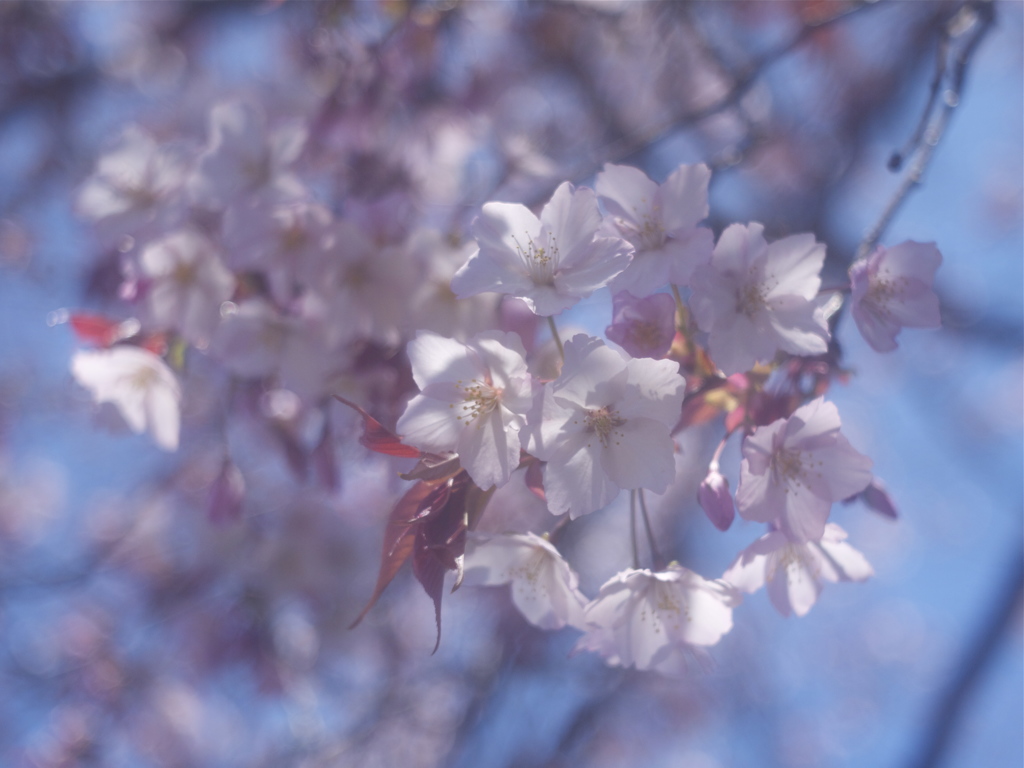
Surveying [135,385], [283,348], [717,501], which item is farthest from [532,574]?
[135,385]

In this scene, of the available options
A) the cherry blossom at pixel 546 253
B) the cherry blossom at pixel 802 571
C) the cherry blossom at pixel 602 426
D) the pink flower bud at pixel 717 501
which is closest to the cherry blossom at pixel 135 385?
the cherry blossom at pixel 546 253

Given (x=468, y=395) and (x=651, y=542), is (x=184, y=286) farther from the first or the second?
(x=651, y=542)

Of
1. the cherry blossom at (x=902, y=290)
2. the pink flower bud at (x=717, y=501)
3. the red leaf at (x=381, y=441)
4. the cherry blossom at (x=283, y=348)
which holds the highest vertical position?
the cherry blossom at (x=902, y=290)

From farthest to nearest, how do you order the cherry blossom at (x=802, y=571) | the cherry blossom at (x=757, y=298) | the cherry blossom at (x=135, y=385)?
the cherry blossom at (x=135, y=385) < the cherry blossom at (x=802, y=571) < the cherry blossom at (x=757, y=298)

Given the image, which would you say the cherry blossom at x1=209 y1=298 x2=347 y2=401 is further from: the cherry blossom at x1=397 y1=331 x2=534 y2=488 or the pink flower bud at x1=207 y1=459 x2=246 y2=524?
the cherry blossom at x1=397 y1=331 x2=534 y2=488

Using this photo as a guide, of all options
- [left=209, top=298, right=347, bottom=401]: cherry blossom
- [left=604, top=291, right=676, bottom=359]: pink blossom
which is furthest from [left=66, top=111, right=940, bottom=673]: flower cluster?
[left=209, top=298, right=347, bottom=401]: cherry blossom

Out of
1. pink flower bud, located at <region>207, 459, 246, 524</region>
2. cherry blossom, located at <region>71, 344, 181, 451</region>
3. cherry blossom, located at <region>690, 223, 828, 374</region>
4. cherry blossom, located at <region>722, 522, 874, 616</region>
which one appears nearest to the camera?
cherry blossom, located at <region>690, 223, 828, 374</region>

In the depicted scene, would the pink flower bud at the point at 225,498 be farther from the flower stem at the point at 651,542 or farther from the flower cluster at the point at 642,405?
the flower stem at the point at 651,542
